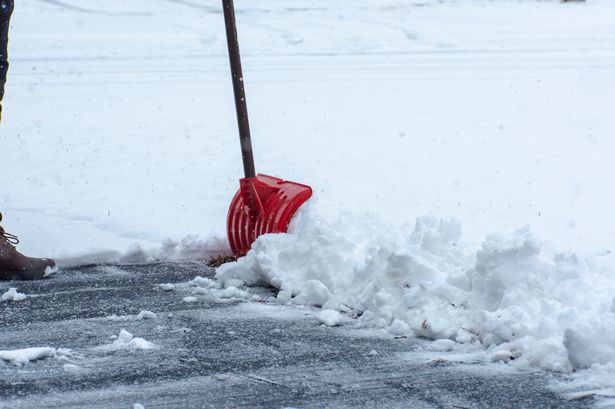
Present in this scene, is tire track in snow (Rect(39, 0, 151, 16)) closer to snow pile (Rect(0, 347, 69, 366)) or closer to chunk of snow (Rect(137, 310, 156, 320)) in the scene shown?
chunk of snow (Rect(137, 310, 156, 320))

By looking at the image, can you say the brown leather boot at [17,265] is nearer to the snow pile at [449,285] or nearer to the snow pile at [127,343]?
the snow pile at [449,285]

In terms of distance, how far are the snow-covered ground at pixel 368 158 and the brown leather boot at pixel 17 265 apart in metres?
0.37

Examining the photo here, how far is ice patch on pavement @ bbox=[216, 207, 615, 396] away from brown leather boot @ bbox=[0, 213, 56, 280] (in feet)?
2.78

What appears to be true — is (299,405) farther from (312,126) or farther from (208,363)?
(312,126)

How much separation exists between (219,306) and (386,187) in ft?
7.65

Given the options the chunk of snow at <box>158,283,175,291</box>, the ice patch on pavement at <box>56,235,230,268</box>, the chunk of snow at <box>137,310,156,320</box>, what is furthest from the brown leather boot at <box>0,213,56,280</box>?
the chunk of snow at <box>137,310,156,320</box>

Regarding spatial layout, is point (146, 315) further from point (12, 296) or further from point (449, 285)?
point (449, 285)

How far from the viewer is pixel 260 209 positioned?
448cm

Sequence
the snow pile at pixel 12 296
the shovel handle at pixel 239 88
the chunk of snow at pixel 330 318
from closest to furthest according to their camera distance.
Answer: the chunk of snow at pixel 330 318
the snow pile at pixel 12 296
the shovel handle at pixel 239 88

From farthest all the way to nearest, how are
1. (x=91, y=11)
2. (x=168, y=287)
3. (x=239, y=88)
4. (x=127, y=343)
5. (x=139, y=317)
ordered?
(x=91, y=11)
(x=239, y=88)
(x=168, y=287)
(x=139, y=317)
(x=127, y=343)

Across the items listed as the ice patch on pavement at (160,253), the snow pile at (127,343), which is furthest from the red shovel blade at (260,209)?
the snow pile at (127,343)

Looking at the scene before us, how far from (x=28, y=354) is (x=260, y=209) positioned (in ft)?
5.16

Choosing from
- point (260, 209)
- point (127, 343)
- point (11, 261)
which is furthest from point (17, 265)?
point (127, 343)

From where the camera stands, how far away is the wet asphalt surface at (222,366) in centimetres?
272
